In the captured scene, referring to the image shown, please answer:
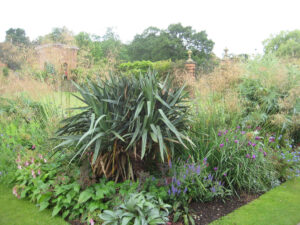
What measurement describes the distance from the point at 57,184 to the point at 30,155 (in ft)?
3.22

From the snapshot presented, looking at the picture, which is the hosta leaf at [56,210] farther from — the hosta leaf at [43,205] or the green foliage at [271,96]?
the green foliage at [271,96]

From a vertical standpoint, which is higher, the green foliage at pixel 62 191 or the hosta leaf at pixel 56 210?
the green foliage at pixel 62 191

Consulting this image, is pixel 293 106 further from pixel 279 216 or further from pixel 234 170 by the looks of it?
pixel 279 216

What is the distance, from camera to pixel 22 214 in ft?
7.79

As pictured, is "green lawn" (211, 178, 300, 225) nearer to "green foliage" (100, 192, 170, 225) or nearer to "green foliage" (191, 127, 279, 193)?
"green foliage" (191, 127, 279, 193)

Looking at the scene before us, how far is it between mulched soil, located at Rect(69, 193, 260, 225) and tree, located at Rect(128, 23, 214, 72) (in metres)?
26.4

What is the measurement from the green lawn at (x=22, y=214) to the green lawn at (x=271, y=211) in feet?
5.77

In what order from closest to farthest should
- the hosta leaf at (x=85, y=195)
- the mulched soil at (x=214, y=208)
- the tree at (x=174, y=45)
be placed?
the hosta leaf at (x=85, y=195) → the mulched soil at (x=214, y=208) → the tree at (x=174, y=45)

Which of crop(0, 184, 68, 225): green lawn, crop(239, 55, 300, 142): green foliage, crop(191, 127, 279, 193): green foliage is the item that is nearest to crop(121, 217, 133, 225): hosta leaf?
crop(0, 184, 68, 225): green lawn

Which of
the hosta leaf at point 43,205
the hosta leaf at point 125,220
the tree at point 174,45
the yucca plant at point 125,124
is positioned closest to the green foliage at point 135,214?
the hosta leaf at point 125,220

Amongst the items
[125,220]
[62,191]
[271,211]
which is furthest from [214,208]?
[62,191]

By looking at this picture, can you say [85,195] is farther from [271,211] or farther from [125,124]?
[271,211]

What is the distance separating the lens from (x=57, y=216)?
230cm

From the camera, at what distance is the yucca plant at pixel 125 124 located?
232 centimetres
